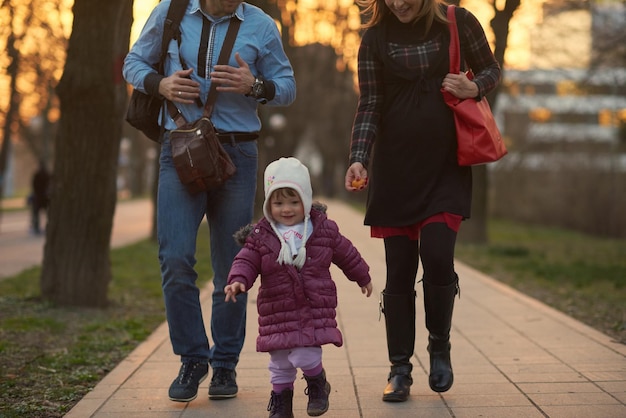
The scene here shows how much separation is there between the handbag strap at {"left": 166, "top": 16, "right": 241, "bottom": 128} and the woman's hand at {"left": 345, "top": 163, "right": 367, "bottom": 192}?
0.68 m

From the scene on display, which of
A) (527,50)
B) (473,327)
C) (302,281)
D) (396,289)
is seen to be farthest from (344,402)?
(527,50)

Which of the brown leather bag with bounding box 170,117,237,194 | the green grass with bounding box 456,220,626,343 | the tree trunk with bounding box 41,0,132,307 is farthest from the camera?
the green grass with bounding box 456,220,626,343

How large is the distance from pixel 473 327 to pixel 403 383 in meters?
2.72

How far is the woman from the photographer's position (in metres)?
4.52

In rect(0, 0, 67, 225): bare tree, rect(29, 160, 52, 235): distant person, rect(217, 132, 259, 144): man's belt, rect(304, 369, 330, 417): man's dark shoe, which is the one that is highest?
rect(0, 0, 67, 225): bare tree

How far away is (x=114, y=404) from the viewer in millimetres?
4730

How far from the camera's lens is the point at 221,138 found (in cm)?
460

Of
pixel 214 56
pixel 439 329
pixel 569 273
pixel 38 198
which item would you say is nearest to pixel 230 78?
pixel 214 56

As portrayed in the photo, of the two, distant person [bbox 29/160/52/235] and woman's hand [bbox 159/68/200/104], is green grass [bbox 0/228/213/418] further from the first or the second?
distant person [bbox 29/160/52/235]

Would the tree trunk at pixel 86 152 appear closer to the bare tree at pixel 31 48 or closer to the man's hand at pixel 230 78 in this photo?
the bare tree at pixel 31 48

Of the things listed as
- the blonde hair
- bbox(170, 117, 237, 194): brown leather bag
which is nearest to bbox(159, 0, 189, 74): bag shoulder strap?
bbox(170, 117, 237, 194): brown leather bag

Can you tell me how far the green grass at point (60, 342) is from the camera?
5.10 metres

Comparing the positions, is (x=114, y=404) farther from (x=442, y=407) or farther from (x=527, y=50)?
(x=527, y=50)

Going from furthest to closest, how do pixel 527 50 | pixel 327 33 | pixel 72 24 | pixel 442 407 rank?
pixel 327 33
pixel 527 50
pixel 72 24
pixel 442 407
